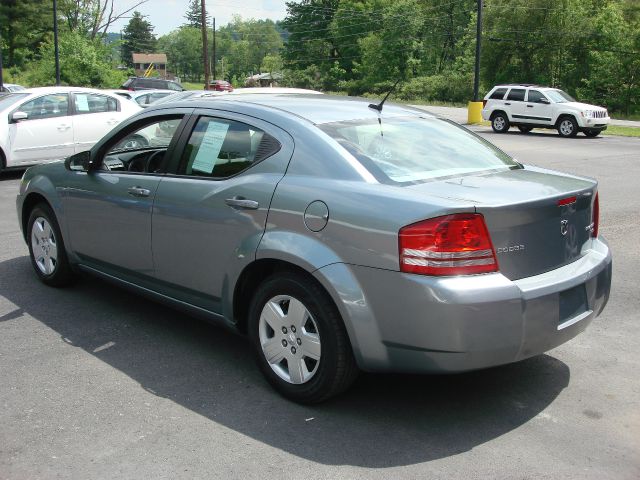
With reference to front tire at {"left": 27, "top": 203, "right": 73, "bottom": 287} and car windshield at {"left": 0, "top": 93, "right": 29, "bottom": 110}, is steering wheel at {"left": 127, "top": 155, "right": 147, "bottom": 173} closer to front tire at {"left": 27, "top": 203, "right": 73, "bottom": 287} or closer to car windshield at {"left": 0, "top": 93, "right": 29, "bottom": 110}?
front tire at {"left": 27, "top": 203, "right": 73, "bottom": 287}

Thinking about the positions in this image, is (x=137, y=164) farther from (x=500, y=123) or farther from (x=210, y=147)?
(x=500, y=123)

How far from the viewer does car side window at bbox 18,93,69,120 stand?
43.0ft

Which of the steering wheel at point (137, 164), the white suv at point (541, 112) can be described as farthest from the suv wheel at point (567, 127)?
the steering wheel at point (137, 164)

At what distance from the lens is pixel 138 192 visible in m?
4.85

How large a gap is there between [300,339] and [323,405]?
1.26ft

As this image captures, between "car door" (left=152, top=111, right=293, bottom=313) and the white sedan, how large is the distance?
9.32m

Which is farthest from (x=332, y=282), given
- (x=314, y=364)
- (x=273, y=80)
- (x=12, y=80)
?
(x=273, y=80)

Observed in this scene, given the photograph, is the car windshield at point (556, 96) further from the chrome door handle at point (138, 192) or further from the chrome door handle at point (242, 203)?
the chrome door handle at point (242, 203)

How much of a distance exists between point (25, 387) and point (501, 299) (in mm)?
2667

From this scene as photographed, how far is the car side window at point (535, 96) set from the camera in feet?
Answer: 86.3

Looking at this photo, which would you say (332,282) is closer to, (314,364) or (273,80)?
(314,364)

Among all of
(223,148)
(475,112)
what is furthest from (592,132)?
(223,148)

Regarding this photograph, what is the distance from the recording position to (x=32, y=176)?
6.14 metres

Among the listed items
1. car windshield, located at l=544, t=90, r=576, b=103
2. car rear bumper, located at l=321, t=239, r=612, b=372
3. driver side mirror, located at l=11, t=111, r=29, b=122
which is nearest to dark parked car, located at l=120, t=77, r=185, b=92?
car windshield, located at l=544, t=90, r=576, b=103
